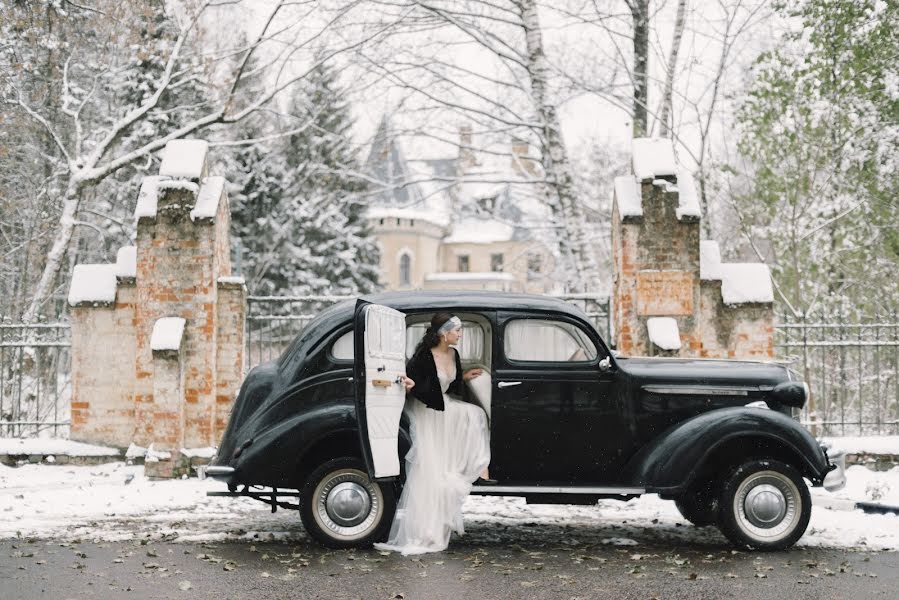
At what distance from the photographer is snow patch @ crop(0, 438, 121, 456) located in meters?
11.2

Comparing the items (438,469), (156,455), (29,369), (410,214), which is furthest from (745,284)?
(410,214)

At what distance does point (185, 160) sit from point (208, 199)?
2.02ft

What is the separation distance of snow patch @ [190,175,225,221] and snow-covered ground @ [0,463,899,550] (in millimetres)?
3028

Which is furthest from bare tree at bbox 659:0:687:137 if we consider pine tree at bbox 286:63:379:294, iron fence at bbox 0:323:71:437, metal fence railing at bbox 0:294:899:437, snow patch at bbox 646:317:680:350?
pine tree at bbox 286:63:379:294

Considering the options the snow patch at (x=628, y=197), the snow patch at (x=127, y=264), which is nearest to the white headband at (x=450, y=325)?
the snow patch at (x=628, y=197)

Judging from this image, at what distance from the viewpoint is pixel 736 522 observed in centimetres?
717

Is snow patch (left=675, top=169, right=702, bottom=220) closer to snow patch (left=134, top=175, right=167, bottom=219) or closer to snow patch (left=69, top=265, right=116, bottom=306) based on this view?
snow patch (left=134, top=175, right=167, bottom=219)

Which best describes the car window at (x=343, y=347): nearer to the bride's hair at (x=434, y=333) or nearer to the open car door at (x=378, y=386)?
the bride's hair at (x=434, y=333)

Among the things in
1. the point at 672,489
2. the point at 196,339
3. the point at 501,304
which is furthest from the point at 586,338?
the point at 196,339

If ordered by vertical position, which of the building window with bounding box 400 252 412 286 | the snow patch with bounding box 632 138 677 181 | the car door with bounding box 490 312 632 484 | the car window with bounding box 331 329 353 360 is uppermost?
the building window with bounding box 400 252 412 286

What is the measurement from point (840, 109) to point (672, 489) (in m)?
10.4

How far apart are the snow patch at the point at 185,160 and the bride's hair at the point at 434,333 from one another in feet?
16.9

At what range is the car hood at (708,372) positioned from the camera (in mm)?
7641

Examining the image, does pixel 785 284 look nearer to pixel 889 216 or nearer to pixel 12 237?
pixel 889 216
